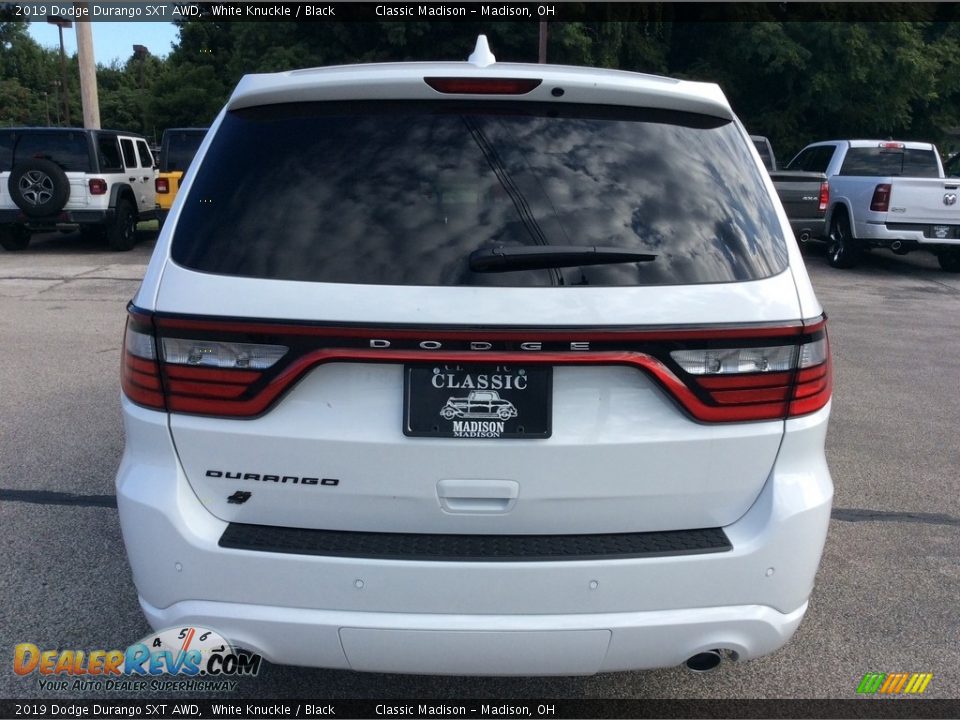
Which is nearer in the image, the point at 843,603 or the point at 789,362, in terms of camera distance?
the point at 789,362

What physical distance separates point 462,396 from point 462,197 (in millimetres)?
524

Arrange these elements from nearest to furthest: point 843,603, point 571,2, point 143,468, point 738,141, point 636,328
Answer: point 636,328 → point 143,468 → point 738,141 → point 843,603 → point 571,2

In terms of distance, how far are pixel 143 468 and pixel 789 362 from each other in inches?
68.7

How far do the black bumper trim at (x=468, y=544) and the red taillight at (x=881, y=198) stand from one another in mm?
12481

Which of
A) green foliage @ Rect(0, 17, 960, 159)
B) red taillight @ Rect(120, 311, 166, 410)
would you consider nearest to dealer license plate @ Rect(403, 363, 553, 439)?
red taillight @ Rect(120, 311, 166, 410)

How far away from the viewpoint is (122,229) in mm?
15016

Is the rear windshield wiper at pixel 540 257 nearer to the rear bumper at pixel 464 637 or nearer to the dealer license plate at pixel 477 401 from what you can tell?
the dealer license plate at pixel 477 401

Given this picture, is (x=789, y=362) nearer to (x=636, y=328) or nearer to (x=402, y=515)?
(x=636, y=328)

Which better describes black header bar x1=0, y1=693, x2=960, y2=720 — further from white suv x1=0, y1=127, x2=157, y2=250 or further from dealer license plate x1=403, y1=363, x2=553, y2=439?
white suv x1=0, y1=127, x2=157, y2=250

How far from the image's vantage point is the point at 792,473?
2.31 m

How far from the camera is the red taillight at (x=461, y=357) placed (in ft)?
7.02

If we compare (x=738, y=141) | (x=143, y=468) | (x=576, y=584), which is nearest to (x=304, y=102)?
(x=143, y=468)

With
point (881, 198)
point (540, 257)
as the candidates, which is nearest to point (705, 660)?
point (540, 257)

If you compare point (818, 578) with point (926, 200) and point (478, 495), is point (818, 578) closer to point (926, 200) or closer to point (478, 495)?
point (478, 495)
